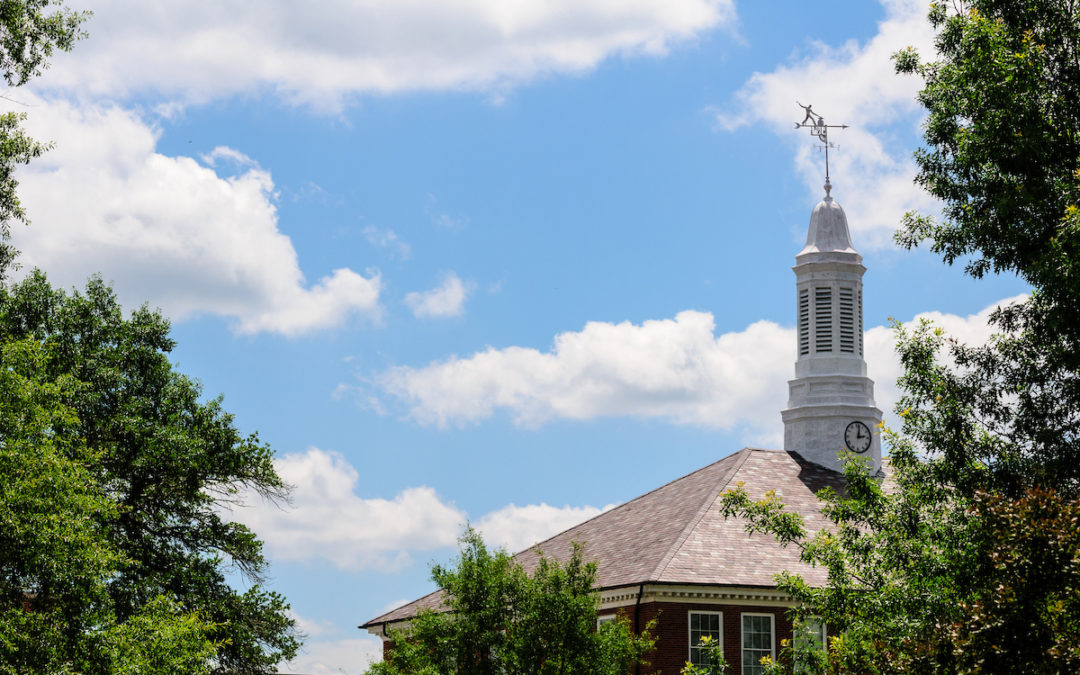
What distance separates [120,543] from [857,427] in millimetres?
27287

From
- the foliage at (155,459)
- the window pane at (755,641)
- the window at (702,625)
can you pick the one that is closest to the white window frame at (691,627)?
the window at (702,625)

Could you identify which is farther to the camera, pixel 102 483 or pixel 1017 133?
pixel 102 483

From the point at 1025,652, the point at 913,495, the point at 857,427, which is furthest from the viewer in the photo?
the point at 857,427

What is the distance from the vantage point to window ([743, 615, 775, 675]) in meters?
35.9

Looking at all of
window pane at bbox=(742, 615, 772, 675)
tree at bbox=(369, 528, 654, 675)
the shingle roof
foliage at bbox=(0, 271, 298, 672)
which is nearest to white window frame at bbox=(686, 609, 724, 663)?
window pane at bbox=(742, 615, 772, 675)

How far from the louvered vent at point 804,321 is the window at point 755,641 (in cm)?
1480

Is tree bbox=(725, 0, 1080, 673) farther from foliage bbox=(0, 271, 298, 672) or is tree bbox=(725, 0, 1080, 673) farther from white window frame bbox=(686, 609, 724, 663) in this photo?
foliage bbox=(0, 271, 298, 672)

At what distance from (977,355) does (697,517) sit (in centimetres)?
1735

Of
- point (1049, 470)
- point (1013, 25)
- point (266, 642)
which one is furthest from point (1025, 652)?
point (266, 642)

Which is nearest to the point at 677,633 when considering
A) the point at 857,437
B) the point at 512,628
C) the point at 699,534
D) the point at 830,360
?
the point at 699,534

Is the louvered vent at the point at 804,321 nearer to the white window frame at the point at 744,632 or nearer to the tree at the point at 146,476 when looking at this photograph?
the white window frame at the point at 744,632

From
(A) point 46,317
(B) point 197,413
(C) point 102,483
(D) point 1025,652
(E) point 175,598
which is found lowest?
(D) point 1025,652

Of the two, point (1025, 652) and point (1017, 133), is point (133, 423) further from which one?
point (1025, 652)

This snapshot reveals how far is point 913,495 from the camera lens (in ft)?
74.2
